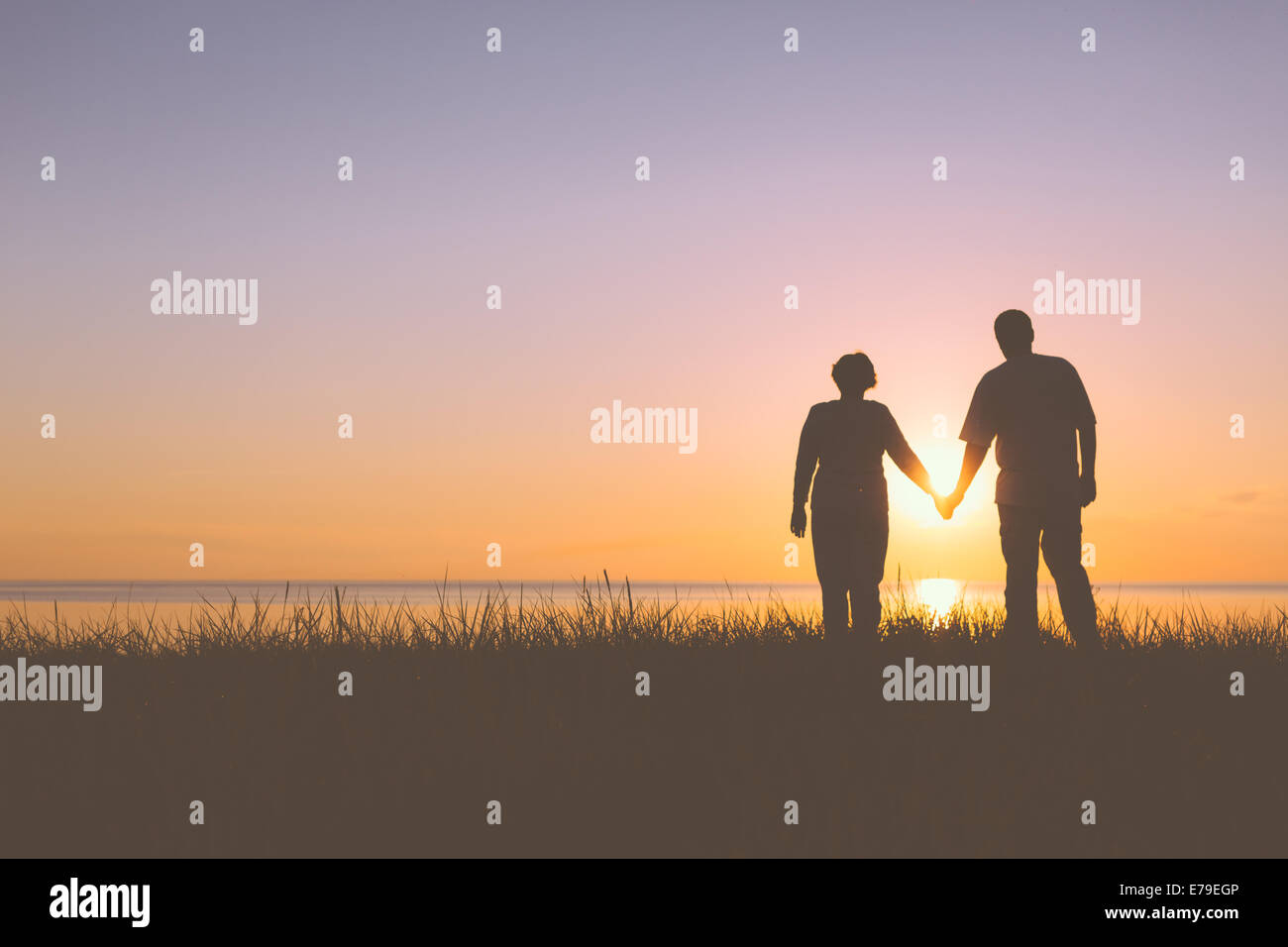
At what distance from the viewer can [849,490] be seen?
26.7 ft

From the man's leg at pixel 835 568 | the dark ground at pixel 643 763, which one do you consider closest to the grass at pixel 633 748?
the dark ground at pixel 643 763

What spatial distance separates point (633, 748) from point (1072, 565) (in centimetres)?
437

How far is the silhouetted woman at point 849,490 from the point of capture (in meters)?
8.09

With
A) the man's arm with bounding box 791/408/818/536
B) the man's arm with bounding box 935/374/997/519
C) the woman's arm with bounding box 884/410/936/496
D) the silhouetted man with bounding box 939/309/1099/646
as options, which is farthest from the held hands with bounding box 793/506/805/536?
the silhouetted man with bounding box 939/309/1099/646

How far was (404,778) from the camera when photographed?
4.96m

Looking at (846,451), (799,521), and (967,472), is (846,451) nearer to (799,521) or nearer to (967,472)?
(799,521)

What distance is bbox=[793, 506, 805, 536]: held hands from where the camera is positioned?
8336mm

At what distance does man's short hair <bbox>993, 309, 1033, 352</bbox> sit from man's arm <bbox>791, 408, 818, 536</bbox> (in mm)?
1705

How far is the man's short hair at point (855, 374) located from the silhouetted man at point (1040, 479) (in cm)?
102

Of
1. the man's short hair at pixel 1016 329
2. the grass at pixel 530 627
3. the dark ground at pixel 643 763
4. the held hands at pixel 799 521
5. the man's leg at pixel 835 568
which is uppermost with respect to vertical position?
the man's short hair at pixel 1016 329

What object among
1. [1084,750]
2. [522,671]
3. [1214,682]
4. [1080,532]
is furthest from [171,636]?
[1214,682]

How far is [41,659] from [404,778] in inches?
208

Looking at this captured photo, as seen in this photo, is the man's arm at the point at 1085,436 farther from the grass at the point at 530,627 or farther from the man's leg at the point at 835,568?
the man's leg at the point at 835,568
